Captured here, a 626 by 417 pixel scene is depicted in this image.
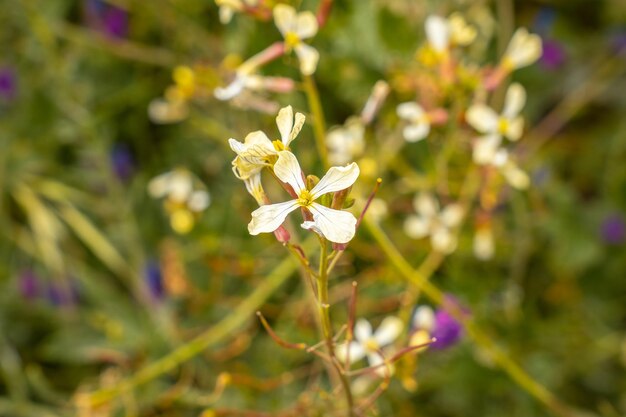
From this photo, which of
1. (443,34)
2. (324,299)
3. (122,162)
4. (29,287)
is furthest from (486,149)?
(29,287)

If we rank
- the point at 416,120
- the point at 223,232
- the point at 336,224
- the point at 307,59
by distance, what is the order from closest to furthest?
the point at 336,224
the point at 307,59
the point at 416,120
the point at 223,232

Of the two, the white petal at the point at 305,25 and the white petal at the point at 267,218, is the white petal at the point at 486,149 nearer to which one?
the white petal at the point at 305,25

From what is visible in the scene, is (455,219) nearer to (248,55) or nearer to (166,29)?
(248,55)

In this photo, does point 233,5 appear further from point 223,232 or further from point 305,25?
point 223,232

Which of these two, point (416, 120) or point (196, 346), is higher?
point (416, 120)

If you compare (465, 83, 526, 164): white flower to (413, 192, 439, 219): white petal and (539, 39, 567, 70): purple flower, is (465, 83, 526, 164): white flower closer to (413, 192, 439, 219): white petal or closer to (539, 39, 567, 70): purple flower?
(413, 192, 439, 219): white petal

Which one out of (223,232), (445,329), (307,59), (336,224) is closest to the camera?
(336,224)

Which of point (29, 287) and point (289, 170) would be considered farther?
point (29, 287)
